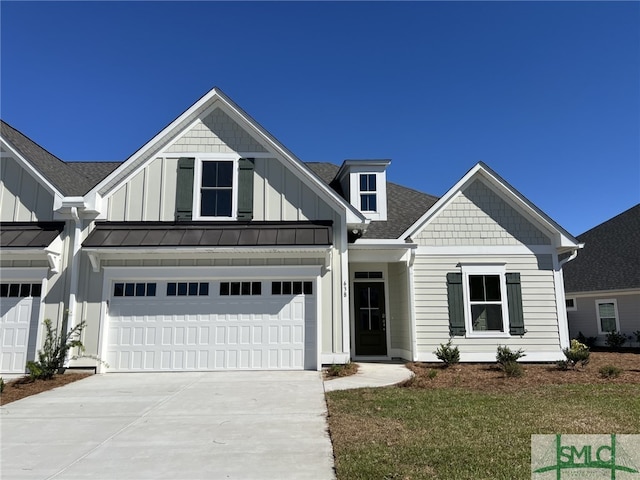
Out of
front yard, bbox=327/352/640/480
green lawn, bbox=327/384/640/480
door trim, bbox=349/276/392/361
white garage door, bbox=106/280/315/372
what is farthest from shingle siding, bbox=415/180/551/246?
green lawn, bbox=327/384/640/480

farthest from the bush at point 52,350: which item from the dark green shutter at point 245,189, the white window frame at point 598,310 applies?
the white window frame at point 598,310

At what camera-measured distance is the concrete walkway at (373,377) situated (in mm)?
9336

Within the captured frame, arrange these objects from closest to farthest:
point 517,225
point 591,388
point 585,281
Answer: point 591,388
point 517,225
point 585,281

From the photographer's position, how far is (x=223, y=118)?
12688 mm

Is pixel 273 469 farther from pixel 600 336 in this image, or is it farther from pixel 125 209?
pixel 600 336

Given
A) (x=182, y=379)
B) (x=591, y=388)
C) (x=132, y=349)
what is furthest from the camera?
(x=132, y=349)

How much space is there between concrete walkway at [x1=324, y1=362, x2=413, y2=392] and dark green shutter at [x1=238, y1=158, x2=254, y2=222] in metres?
4.95

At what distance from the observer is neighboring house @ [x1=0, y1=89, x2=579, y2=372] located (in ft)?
37.4

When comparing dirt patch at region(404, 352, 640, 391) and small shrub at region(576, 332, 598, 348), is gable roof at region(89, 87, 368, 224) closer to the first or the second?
dirt patch at region(404, 352, 640, 391)

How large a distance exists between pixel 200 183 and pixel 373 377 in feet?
22.5

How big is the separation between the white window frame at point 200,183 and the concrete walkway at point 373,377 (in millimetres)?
5189

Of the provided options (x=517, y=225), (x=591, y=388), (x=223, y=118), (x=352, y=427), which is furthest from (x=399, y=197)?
(x=352, y=427)

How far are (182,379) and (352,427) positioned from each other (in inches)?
216

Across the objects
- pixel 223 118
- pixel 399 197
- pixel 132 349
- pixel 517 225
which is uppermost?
pixel 223 118
